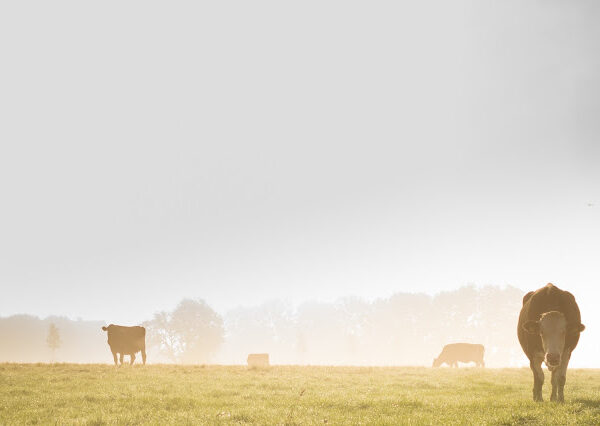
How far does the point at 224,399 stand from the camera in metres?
14.0

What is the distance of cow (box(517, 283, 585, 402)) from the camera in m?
12.4

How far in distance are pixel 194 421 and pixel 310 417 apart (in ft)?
9.35

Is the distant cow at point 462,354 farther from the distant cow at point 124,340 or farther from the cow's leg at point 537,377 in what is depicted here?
the cow's leg at point 537,377

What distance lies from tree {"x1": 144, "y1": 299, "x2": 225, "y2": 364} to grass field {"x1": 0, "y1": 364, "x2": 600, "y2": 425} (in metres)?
80.0

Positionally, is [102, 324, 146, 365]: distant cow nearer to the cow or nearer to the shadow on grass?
the cow

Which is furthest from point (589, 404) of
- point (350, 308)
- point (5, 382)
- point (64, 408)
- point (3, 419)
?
point (350, 308)

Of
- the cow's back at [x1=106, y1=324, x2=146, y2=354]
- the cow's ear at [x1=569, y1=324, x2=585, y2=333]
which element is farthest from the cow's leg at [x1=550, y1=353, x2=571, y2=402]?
the cow's back at [x1=106, y1=324, x2=146, y2=354]

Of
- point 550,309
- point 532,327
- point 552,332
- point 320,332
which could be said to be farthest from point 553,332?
point 320,332

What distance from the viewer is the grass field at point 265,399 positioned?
10.7 meters

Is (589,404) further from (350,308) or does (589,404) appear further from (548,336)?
(350,308)

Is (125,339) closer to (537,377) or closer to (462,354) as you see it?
(537,377)

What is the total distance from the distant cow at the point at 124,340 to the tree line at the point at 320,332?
69.6 meters

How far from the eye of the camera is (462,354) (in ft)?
188

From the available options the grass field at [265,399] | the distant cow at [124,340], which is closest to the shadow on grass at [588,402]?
Answer: the grass field at [265,399]
